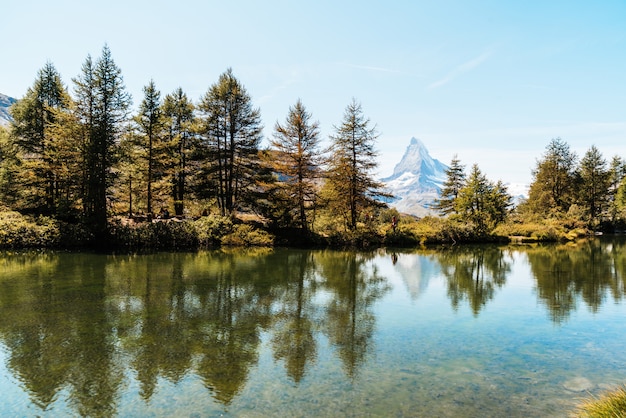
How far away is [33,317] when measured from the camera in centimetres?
1153

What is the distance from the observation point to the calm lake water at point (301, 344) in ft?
22.1

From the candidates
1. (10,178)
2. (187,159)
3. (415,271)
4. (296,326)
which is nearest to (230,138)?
(187,159)

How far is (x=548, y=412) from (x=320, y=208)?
34.4m


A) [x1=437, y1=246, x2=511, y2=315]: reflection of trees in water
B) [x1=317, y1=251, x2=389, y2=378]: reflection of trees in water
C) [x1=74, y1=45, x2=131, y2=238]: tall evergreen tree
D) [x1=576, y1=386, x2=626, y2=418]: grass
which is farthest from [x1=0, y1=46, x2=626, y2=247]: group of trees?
[x1=576, y1=386, x2=626, y2=418]: grass

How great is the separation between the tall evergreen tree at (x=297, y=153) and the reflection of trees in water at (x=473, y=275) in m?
14.7

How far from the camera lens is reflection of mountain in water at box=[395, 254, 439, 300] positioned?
17734mm

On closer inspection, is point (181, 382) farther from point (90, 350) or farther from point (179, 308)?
point (179, 308)

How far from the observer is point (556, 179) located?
210 ft

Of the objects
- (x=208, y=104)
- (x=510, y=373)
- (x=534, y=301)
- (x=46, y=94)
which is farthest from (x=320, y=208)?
(x=510, y=373)

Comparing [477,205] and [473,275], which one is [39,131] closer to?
[473,275]

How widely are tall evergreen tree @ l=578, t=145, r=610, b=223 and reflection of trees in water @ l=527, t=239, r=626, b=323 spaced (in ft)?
142

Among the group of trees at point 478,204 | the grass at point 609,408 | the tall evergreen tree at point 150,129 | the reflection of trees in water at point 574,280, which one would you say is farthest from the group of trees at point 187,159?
the grass at point 609,408

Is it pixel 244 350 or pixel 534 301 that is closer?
pixel 244 350

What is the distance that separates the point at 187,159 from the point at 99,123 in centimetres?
927
